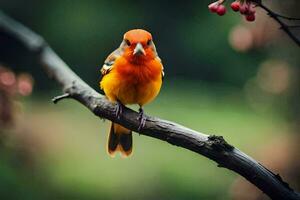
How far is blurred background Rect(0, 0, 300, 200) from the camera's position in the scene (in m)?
4.71

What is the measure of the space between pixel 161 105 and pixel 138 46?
6027 millimetres

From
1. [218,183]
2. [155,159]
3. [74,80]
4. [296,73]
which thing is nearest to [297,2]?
[296,73]

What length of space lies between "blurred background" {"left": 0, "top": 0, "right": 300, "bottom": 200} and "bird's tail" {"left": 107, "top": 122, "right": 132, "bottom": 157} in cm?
46

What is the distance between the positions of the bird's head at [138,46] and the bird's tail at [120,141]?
1.84 ft

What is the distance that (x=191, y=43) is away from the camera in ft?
36.4

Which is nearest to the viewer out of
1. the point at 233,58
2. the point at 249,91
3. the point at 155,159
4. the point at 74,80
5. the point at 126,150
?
the point at 74,80

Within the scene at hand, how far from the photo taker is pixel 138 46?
2928mm

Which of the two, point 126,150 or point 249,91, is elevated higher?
point 249,91

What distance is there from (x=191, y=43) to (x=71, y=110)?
2245 millimetres

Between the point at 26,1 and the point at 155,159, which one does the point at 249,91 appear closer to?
the point at 155,159

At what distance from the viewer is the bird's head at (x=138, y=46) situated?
2902 millimetres

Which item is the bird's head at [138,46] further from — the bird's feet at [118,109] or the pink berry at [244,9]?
the pink berry at [244,9]

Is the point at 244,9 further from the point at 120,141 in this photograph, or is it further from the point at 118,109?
the point at 120,141

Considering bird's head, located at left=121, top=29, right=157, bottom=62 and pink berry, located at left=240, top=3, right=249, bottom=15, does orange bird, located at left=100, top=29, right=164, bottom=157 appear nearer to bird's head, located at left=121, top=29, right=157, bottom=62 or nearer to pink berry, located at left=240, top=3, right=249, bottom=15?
bird's head, located at left=121, top=29, right=157, bottom=62
